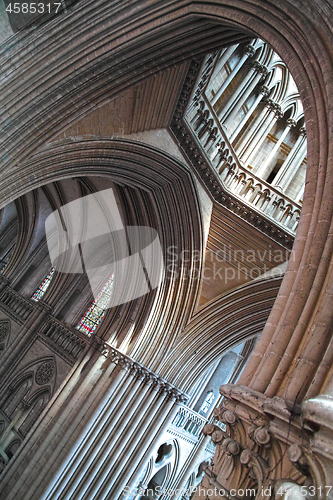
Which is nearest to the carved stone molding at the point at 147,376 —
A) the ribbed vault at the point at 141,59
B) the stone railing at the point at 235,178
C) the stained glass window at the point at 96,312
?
the stained glass window at the point at 96,312

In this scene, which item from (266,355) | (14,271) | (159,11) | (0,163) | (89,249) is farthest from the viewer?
(14,271)

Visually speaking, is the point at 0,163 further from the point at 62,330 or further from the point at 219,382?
the point at 219,382

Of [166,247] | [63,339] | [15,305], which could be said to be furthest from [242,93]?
[15,305]

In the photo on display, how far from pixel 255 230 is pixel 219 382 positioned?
6585mm

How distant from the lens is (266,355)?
2525mm

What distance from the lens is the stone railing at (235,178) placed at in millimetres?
7250

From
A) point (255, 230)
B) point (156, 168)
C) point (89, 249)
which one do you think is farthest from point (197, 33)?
point (89, 249)

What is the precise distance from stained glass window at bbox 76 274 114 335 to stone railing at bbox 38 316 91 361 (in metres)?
0.44

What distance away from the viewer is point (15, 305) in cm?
1278

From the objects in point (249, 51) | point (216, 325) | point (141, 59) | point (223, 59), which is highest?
point (249, 51)

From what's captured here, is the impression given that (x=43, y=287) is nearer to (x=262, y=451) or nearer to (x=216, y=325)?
(x=216, y=325)

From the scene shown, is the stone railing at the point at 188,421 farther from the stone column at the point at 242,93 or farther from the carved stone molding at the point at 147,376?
the stone column at the point at 242,93

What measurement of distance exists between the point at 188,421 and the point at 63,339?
4125 mm

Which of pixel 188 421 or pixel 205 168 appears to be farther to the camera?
pixel 188 421
